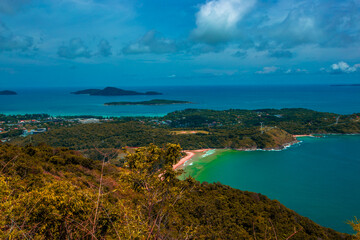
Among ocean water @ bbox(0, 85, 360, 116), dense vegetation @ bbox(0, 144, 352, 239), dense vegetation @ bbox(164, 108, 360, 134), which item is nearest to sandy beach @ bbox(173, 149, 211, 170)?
dense vegetation @ bbox(0, 144, 352, 239)

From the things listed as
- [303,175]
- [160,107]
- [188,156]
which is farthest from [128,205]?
[160,107]

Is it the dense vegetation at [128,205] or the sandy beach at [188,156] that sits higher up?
the dense vegetation at [128,205]

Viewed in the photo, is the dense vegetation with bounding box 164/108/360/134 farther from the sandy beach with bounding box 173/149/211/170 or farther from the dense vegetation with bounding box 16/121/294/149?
the sandy beach with bounding box 173/149/211/170

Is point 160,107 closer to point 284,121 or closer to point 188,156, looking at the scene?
point 284,121

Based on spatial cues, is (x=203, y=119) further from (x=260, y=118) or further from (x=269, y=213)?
(x=269, y=213)

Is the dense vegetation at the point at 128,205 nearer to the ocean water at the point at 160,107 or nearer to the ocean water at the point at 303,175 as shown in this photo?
the ocean water at the point at 303,175

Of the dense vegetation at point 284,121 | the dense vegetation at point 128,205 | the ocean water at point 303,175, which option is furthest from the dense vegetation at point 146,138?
the dense vegetation at point 128,205
